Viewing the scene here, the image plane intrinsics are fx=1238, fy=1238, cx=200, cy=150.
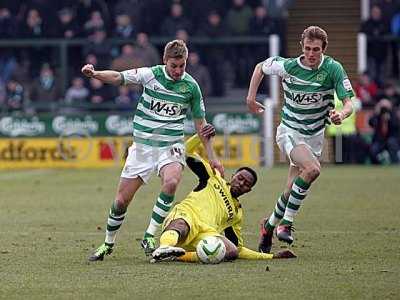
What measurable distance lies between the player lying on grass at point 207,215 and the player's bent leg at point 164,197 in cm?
9

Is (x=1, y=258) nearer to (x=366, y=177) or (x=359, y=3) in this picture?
(x=366, y=177)

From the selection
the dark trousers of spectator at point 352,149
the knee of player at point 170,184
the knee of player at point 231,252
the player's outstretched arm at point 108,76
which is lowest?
the dark trousers of spectator at point 352,149

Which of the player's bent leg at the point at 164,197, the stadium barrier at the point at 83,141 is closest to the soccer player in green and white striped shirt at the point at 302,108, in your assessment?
the player's bent leg at the point at 164,197

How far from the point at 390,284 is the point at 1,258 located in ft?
12.7

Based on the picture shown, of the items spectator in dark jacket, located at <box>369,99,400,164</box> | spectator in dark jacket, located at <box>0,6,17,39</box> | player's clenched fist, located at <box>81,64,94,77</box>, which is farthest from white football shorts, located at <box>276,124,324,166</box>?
spectator in dark jacket, located at <box>0,6,17,39</box>

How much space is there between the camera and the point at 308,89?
1215cm

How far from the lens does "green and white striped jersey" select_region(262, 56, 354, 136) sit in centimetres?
1205

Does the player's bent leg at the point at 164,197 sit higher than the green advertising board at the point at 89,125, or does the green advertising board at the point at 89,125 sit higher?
the player's bent leg at the point at 164,197

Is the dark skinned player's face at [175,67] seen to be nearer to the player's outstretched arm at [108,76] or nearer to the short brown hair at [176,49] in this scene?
the short brown hair at [176,49]

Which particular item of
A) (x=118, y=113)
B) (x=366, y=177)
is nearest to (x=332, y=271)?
(x=366, y=177)

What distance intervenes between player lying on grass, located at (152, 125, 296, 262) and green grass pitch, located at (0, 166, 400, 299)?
227 mm

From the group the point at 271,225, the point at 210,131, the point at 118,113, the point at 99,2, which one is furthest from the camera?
the point at 99,2

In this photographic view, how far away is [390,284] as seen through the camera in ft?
31.7

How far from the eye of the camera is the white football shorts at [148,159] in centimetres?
1145
